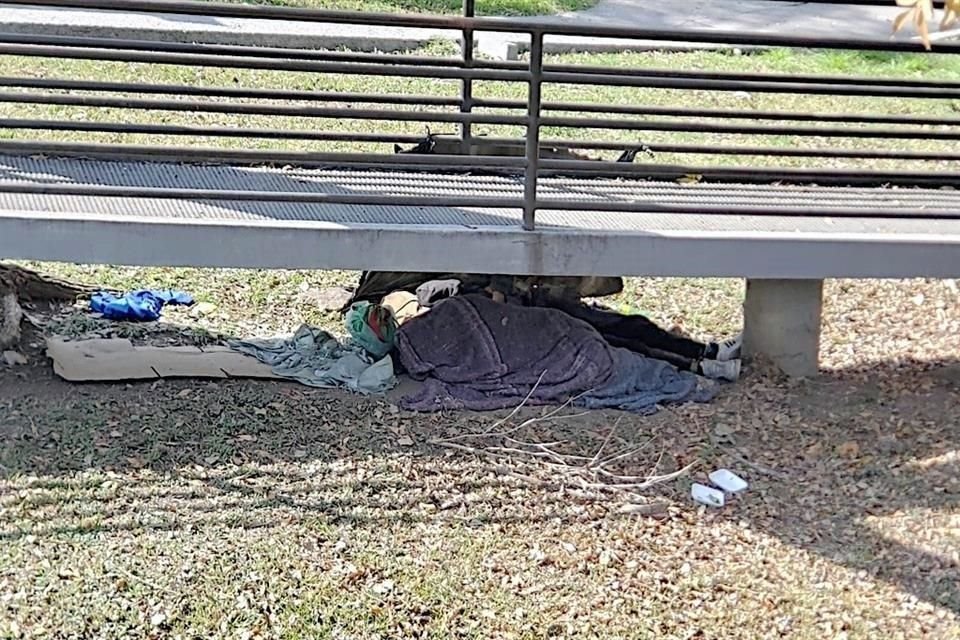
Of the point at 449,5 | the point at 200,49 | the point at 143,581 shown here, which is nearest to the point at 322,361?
the point at 200,49

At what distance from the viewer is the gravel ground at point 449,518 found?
4.52 metres

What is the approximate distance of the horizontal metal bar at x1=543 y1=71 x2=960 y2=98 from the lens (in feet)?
19.0

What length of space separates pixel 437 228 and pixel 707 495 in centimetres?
159

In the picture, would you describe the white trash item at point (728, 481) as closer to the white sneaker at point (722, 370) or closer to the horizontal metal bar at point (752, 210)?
the white sneaker at point (722, 370)

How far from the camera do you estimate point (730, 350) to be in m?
6.62

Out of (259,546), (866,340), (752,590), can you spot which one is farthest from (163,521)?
(866,340)

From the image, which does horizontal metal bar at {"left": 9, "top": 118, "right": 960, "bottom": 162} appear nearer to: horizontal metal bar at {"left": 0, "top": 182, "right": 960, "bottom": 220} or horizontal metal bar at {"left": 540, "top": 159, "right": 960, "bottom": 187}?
horizontal metal bar at {"left": 540, "top": 159, "right": 960, "bottom": 187}

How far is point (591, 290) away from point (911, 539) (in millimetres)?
2320

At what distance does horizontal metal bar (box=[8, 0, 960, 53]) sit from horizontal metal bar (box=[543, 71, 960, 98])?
185 millimetres

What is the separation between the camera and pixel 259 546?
4.81 metres

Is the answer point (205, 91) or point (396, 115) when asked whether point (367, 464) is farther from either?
point (205, 91)

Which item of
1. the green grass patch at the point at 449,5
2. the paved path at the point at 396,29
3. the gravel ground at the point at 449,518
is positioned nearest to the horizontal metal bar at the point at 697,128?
the gravel ground at the point at 449,518

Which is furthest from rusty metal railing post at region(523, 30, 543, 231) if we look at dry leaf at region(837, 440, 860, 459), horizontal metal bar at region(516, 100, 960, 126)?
dry leaf at region(837, 440, 860, 459)

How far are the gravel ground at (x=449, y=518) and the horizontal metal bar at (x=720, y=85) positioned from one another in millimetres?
1378
